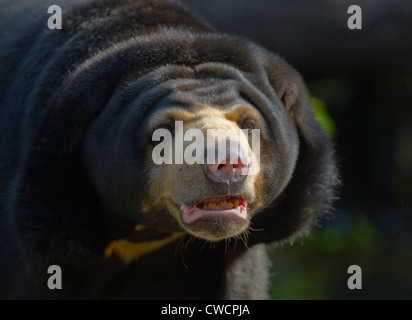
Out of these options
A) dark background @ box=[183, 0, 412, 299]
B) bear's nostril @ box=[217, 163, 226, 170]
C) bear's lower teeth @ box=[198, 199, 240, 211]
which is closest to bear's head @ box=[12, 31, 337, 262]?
bear's lower teeth @ box=[198, 199, 240, 211]

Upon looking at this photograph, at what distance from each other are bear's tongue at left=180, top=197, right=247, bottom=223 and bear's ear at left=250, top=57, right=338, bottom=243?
73cm

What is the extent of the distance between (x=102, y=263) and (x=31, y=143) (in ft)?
2.58

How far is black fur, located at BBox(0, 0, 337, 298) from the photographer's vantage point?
15.9ft

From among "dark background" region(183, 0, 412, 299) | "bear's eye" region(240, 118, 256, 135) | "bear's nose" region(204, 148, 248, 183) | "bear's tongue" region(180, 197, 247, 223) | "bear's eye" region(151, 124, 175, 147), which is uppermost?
"dark background" region(183, 0, 412, 299)

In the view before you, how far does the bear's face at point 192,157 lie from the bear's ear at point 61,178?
0.31ft

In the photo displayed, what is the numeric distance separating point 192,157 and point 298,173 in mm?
1117

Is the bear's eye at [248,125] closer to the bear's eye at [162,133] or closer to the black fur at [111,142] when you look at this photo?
the black fur at [111,142]

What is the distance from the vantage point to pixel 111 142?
4754mm

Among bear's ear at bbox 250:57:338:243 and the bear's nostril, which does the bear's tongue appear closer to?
the bear's nostril

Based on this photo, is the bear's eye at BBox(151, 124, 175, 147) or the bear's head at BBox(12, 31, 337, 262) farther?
the bear's eye at BBox(151, 124, 175, 147)

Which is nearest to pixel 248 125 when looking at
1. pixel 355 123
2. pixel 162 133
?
pixel 162 133

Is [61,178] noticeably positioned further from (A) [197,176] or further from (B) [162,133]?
(A) [197,176]
